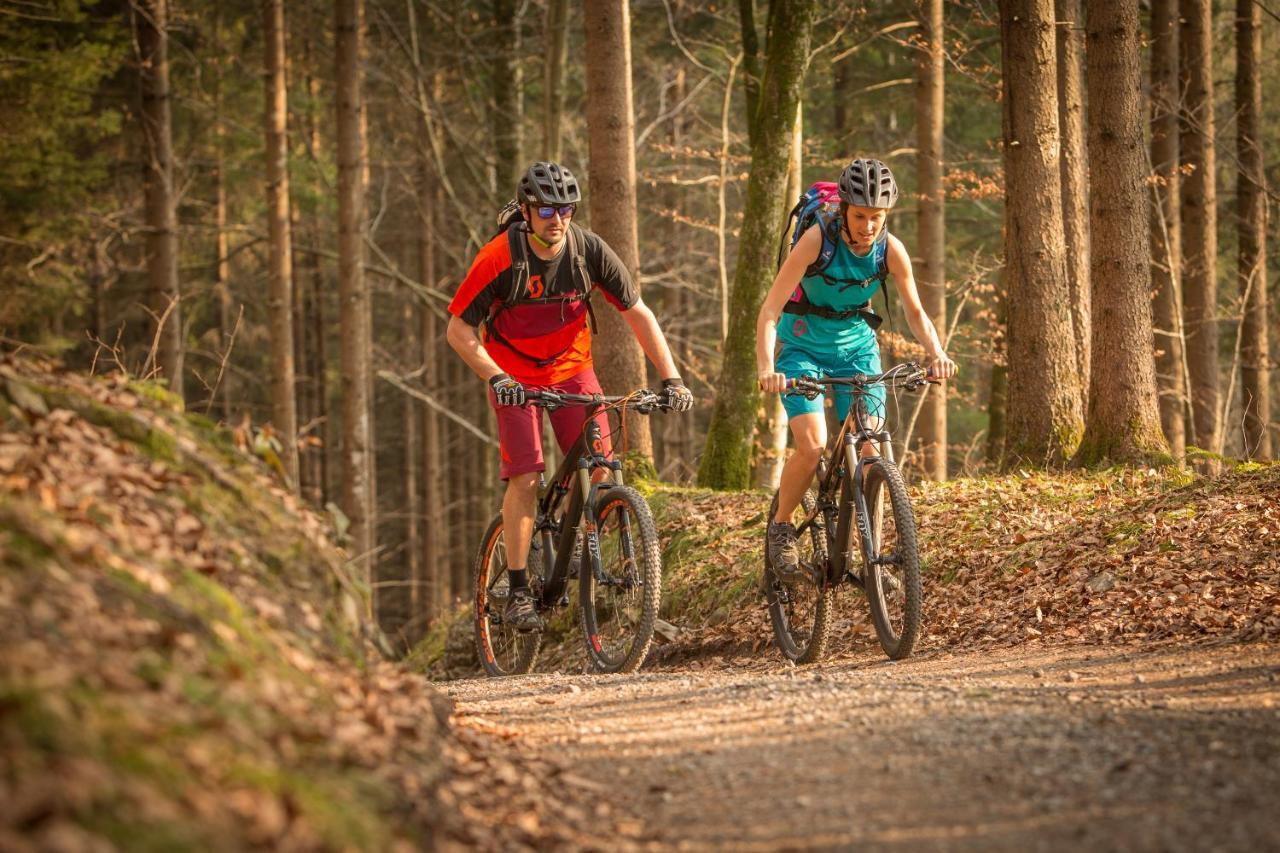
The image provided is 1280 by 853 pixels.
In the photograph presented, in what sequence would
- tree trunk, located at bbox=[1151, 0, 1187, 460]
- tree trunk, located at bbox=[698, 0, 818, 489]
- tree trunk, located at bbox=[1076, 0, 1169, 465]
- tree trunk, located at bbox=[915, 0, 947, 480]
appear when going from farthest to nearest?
1. tree trunk, located at bbox=[915, 0, 947, 480]
2. tree trunk, located at bbox=[1151, 0, 1187, 460]
3. tree trunk, located at bbox=[698, 0, 818, 489]
4. tree trunk, located at bbox=[1076, 0, 1169, 465]

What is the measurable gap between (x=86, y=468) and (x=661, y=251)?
19.5 m

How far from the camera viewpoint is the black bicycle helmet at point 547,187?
7.02 meters

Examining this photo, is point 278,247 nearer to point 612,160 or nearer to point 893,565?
point 612,160

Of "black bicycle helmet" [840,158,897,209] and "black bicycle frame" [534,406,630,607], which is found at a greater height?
"black bicycle helmet" [840,158,897,209]

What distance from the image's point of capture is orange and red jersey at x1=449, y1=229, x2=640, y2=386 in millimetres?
7219

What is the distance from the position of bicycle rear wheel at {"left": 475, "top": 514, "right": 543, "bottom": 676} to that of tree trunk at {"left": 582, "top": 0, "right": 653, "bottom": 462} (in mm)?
2778

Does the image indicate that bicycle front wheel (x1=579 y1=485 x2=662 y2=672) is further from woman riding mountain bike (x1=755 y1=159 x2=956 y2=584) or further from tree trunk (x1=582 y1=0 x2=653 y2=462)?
tree trunk (x1=582 y1=0 x2=653 y2=462)

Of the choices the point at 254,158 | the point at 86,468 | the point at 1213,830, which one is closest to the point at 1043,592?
the point at 1213,830

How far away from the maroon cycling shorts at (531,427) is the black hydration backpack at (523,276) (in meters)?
0.24

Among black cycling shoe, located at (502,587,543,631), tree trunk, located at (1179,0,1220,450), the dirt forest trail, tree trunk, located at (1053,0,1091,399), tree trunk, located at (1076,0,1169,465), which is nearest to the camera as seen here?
the dirt forest trail

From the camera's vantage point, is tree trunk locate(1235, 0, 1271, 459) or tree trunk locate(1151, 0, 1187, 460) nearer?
tree trunk locate(1151, 0, 1187, 460)

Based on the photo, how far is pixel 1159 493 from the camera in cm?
895

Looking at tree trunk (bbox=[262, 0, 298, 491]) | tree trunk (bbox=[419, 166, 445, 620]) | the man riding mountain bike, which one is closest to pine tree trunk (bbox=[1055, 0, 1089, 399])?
the man riding mountain bike

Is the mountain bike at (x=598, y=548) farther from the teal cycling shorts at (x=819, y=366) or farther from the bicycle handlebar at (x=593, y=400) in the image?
the teal cycling shorts at (x=819, y=366)
